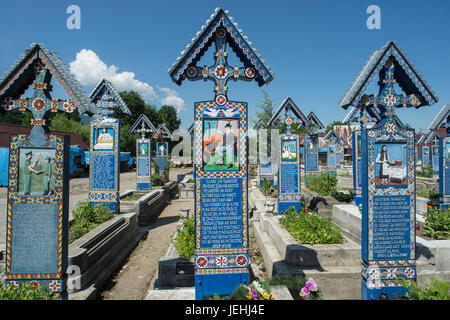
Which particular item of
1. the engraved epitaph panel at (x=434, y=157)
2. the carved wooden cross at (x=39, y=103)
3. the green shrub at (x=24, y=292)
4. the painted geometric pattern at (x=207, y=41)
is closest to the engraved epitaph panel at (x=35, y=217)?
the green shrub at (x=24, y=292)

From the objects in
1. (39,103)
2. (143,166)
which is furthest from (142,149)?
(39,103)

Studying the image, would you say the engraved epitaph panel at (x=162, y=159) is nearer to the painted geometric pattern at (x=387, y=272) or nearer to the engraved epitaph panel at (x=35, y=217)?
the engraved epitaph panel at (x=35, y=217)

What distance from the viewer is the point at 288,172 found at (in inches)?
416

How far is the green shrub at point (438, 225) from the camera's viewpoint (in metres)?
6.56

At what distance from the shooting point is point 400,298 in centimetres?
411

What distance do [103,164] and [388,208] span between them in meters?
8.98

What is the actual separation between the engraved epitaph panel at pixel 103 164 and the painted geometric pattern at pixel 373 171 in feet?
27.0

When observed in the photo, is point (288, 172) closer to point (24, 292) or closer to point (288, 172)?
point (288, 172)

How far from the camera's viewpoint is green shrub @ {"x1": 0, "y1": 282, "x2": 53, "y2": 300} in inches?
148

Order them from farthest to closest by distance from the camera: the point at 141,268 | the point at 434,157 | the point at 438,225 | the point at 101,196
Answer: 1. the point at 434,157
2. the point at 101,196
3. the point at 141,268
4. the point at 438,225

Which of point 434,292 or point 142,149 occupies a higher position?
point 142,149

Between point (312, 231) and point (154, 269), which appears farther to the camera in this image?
point (154, 269)

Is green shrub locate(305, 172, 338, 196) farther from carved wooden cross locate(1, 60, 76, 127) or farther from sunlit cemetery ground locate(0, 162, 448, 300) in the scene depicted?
carved wooden cross locate(1, 60, 76, 127)
